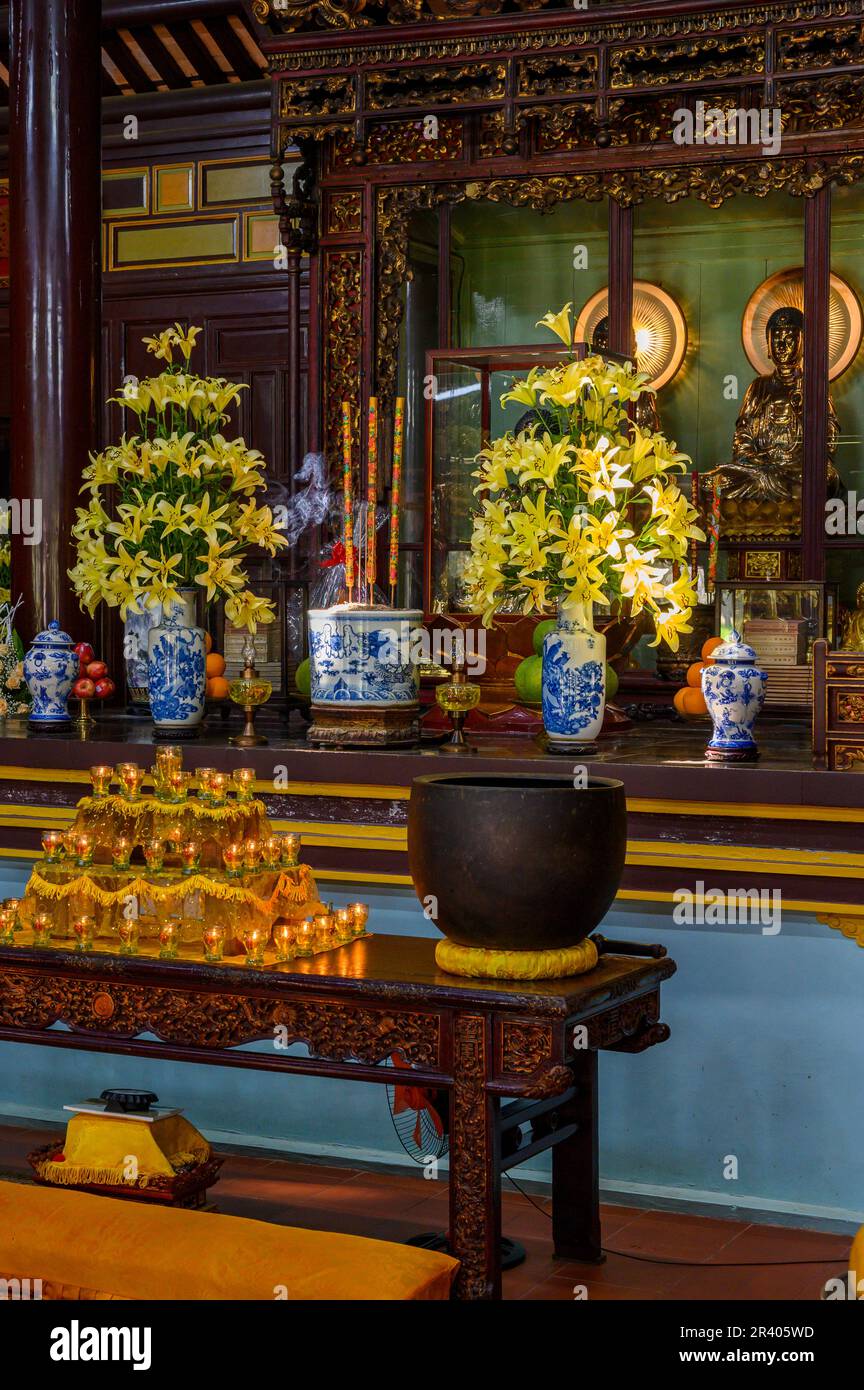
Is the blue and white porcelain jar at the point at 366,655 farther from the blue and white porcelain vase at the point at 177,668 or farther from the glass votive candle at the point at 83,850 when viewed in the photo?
the glass votive candle at the point at 83,850

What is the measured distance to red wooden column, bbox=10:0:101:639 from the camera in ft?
16.0

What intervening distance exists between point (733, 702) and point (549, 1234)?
105 centimetres

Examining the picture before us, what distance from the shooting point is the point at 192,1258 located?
7.79 feet

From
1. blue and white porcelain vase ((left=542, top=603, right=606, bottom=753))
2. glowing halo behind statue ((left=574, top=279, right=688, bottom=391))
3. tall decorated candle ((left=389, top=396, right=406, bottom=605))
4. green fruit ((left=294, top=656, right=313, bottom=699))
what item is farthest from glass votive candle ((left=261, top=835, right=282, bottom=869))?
glowing halo behind statue ((left=574, top=279, right=688, bottom=391))

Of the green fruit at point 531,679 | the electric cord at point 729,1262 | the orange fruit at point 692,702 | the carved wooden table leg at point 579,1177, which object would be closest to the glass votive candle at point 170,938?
the carved wooden table leg at point 579,1177

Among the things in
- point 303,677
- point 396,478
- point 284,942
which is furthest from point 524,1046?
point 396,478

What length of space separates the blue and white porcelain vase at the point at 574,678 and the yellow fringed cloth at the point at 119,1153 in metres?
1.08

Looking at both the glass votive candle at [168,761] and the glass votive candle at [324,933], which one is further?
the glass votive candle at [168,761]

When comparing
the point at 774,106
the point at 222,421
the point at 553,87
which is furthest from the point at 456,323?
the point at 222,421

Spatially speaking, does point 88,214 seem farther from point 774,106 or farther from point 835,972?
point 835,972

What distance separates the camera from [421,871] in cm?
239

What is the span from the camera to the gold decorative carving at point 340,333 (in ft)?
18.0

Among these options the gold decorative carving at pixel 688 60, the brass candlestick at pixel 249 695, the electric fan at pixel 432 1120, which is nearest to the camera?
the electric fan at pixel 432 1120

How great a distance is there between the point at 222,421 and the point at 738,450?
84.6 inches
